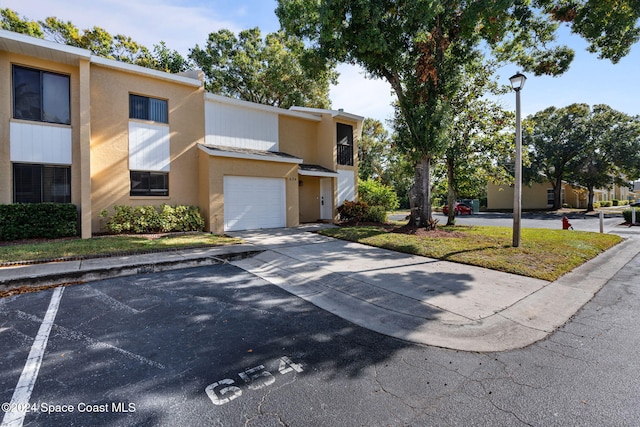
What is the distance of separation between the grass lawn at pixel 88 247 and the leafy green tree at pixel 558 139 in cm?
3292

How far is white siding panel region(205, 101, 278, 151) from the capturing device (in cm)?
1338

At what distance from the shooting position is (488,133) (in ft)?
48.3

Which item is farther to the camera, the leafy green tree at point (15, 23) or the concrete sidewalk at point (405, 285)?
the leafy green tree at point (15, 23)

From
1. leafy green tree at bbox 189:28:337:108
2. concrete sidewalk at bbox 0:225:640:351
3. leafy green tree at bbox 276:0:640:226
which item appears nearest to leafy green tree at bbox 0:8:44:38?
leafy green tree at bbox 189:28:337:108

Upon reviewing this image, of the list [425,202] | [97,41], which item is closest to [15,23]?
[97,41]

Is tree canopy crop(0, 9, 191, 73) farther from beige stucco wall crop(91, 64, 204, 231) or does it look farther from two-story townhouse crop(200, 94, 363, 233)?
two-story townhouse crop(200, 94, 363, 233)

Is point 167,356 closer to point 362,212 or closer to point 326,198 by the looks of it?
point 362,212

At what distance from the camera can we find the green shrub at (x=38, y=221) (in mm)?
9070

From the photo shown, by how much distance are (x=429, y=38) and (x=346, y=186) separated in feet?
27.1

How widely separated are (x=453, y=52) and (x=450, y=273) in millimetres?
10219

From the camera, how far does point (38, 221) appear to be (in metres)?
9.50

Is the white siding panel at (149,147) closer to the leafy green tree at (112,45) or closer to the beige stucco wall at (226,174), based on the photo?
the beige stucco wall at (226,174)

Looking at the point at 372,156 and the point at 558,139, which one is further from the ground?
A: the point at 558,139

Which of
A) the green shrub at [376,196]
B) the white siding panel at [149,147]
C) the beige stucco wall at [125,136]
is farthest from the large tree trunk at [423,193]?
the white siding panel at [149,147]
